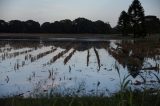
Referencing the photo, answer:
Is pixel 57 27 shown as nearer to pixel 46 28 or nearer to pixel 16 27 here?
pixel 46 28

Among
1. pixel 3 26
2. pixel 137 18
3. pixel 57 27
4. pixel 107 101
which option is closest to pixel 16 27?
pixel 3 26

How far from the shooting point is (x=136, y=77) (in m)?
12.5

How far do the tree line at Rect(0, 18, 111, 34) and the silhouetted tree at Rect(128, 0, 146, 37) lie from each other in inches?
1897

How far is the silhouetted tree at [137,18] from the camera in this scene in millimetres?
49094

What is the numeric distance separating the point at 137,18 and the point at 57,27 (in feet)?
166

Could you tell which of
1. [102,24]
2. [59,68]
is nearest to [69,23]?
[102,24]

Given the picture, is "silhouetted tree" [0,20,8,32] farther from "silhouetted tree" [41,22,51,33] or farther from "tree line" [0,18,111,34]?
"silhouetted tree" [41,22,51,33]

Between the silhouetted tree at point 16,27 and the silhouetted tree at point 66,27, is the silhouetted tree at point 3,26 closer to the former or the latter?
the silhouetted tree at point 16,27

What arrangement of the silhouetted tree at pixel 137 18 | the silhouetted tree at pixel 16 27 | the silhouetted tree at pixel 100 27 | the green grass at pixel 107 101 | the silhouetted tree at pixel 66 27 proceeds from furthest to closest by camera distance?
the silhouetted tree at pixel 100 27 < the silhouetted tree at pixel 66 27 < the silhouetted tree at pixel 16 27 < the silhouetted tree at pixel 137 18 < the green grass at pixel 107 101

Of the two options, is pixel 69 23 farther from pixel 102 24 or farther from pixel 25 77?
pixel 25 77

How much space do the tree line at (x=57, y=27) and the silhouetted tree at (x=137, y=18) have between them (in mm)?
48177

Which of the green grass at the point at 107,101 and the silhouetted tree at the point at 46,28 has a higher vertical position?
the green grass at the point at 107,101

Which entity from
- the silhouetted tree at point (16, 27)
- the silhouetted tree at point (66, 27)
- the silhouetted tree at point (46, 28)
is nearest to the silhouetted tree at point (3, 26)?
the silhouetted tree at point (16, 27)

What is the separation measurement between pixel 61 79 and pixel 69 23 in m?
91.1
